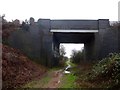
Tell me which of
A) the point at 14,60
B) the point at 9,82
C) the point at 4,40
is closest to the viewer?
the point at 9,82

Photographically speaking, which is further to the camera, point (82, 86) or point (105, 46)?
point (105, 46)

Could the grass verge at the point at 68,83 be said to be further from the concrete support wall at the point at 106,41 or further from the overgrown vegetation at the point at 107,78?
the concrete support wall at the point at 106,41

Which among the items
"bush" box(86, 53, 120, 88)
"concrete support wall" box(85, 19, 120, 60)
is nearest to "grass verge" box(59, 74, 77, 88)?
"bush" box(86, 53, 120, 88)

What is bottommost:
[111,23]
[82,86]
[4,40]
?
[82,86]

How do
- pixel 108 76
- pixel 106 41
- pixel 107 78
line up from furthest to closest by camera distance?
pixel 106 41
pixel 108 76
pixel 107 78

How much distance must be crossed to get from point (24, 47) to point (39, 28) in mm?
2954

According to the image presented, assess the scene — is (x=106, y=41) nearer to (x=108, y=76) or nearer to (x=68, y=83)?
(x=68, y=83)

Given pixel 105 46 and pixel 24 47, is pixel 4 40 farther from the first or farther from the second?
pixel 105 46

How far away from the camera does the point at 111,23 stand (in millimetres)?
33969

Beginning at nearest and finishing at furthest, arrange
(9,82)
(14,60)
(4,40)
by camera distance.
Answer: (9,82) < (14,60) < (4,40)

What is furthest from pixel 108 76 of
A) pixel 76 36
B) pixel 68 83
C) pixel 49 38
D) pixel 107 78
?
pixel 76 36

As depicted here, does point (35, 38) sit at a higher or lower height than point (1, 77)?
higher

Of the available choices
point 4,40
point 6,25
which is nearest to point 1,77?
point 4,40

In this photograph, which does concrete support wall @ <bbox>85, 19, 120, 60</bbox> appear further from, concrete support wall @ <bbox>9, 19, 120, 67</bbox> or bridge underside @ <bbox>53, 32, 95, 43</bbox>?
bridge underside @ <bbox>53, 32, 95, 43</bbox>
